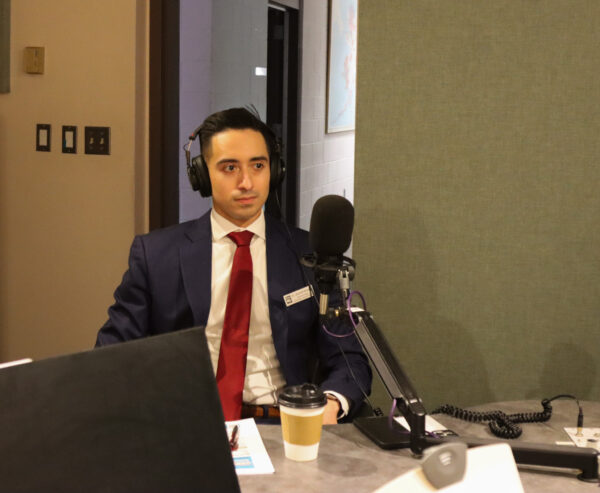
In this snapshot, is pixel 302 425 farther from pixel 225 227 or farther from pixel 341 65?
pixel 341 65

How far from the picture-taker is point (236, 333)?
1995 mm

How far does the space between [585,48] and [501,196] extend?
17.9 inches

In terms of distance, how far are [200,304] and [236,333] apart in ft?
0.37

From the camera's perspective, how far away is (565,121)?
2.26 metres

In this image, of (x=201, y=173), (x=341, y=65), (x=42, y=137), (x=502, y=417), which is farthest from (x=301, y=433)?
(x=341, y=65)

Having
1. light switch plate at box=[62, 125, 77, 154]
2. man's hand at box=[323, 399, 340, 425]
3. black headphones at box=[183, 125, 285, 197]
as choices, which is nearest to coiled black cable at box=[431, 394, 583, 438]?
man's hand at box=[323, 399, 340, 425]

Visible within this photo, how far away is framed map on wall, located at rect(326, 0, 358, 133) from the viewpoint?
17.0ft

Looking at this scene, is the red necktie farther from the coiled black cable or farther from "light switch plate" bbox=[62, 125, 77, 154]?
"light switch plate" bbox=[62, 125, 77, 154]

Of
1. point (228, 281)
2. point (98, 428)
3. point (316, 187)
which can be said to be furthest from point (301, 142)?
point (98, 428)

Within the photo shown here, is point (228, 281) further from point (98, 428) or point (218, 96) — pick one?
point (218, 96)

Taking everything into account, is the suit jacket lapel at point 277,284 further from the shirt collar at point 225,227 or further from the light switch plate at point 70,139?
the light switch plate at point 70,139

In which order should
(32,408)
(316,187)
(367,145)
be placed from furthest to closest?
(316,187)
(367,145)
(32,408)

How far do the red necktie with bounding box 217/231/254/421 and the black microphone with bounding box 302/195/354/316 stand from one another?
46 centimetres

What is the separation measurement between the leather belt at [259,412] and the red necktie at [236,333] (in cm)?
1
